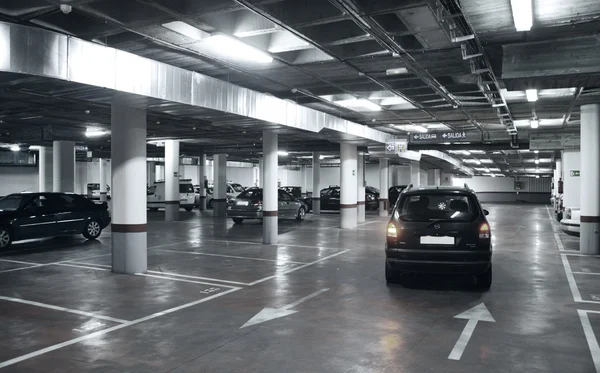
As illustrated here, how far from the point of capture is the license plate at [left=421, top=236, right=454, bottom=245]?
692 centimetres

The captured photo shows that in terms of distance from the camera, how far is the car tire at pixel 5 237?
37.2 feet

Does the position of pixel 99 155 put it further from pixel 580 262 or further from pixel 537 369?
pixel 537 369

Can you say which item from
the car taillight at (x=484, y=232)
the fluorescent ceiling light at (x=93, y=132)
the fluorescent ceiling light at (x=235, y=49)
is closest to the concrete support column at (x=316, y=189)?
the fluorescent ceiling light at (x=93, y=132)

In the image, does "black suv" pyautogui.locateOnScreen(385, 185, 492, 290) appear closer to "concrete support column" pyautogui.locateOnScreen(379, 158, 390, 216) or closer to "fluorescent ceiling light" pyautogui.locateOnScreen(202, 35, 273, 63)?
"fluorescent ceiling light" pyautogui.locateOnScreen(202, 35, 273, 63)

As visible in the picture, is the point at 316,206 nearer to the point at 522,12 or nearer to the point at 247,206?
the point at 247,206

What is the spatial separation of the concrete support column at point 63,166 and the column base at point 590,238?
1708cm

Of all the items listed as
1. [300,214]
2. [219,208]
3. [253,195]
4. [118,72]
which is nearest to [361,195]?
[300,214]

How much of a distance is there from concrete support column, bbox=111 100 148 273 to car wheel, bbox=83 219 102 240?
513cm

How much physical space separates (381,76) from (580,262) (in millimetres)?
5754

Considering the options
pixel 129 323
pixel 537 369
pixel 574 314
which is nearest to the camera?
pixel 537 369

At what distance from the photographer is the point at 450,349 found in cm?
472

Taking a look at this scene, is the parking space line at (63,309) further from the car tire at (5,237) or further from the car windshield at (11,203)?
the car windshield at (11,203)

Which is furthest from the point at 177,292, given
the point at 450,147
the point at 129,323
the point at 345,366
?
the point at 450,147

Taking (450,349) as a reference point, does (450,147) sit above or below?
above
